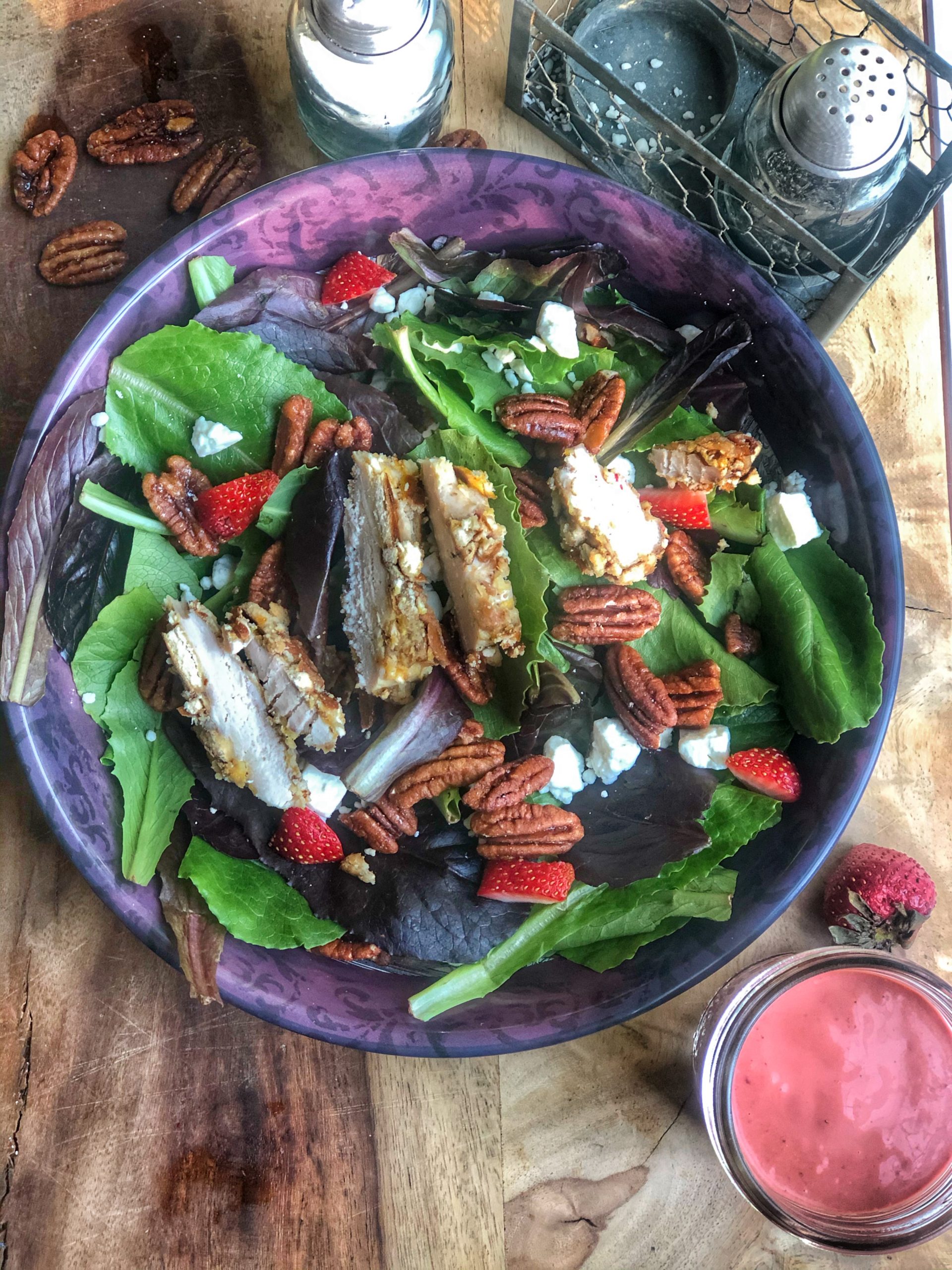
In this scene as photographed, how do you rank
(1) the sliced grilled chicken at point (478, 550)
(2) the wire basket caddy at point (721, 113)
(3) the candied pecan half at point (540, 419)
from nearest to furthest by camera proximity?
(1) the sliced grilled chicken at point (478, 550)
(3) the candied pecan half at point (540, 419)
(2) the wire basket caddy at point (721, 113)

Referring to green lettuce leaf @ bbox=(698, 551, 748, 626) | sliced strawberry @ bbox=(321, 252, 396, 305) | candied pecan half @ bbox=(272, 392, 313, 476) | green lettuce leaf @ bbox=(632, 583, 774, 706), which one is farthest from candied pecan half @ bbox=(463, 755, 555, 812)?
sliced strawberry @ bbox=(321, 252, 396, 305)

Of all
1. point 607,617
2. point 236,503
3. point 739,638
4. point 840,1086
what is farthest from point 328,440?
point 840,1086

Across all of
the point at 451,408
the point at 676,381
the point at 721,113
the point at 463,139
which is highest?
the point at 721,113

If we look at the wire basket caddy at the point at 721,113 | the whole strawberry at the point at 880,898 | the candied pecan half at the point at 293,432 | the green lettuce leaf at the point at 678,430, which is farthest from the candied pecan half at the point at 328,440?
the whole strawberry at the point at 880,898

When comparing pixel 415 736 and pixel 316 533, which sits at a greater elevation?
pixel 316 533

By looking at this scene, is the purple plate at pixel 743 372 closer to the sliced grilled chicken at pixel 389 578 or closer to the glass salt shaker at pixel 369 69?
the glass salt shaker at pixel 369 69

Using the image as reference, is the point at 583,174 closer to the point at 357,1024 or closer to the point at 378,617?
the point at 378,617

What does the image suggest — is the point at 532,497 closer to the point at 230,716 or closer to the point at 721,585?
the point at 721,585
